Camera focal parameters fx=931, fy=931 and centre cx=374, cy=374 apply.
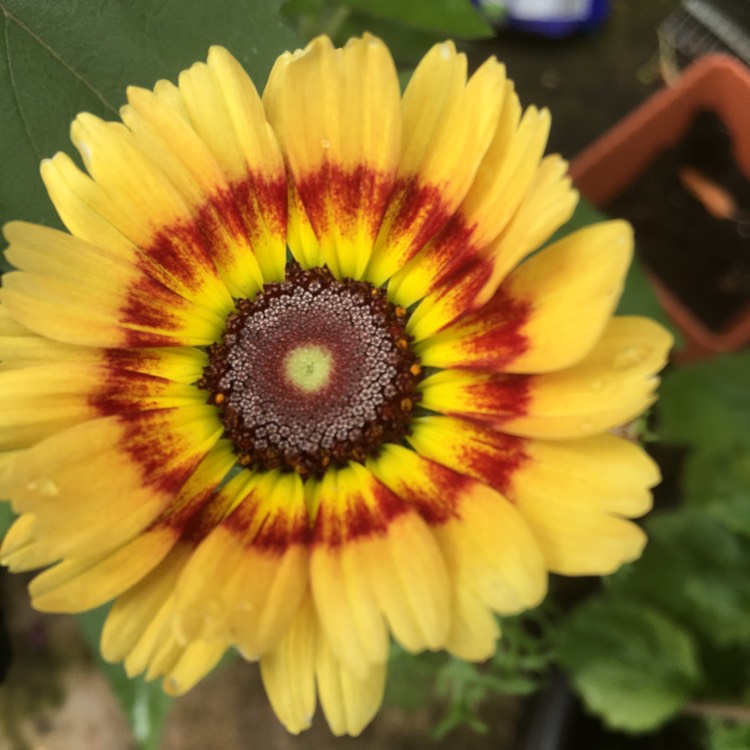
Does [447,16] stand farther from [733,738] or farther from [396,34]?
[733,738]

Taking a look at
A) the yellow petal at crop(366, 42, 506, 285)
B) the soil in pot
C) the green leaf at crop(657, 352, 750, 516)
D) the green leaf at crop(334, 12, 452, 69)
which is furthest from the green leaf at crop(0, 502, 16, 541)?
the soil in pot

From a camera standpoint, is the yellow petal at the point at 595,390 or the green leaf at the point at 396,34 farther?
the green leaf at the point at 396,34

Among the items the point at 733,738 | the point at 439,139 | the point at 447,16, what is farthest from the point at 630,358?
the point at 733,738

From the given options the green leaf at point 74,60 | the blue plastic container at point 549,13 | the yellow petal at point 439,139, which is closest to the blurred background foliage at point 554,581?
the green leaf at point 74,60

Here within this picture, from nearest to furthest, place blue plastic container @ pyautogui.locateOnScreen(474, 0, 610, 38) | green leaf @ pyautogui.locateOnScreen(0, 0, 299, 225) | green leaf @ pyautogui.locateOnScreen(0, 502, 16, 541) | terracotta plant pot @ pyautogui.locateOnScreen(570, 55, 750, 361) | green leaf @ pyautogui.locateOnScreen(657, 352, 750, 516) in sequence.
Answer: green leaf @ pyautogui.locateOnScreen(0, 0, 299, 225) < green leaf @ pyautogui.locateOnScreen(0, 502, 16, 541) < green leaf @ pyautogui.locateOnScreen(657, 352, 750, 516) < terracotta plant pot @ pyautogui.locateOnScreen(570, 55, 750, 361) < blue plastic container @ pyautogui.locateOnScreen(474, 0, 610, 38)

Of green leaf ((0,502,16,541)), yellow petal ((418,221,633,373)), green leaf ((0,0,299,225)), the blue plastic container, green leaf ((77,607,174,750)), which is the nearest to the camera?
yellow petal ((418,221,633,373))

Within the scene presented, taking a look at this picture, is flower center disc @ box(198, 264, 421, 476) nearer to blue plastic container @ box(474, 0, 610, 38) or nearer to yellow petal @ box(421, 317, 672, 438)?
yellow petal @ box(421, 317, 672, 438)

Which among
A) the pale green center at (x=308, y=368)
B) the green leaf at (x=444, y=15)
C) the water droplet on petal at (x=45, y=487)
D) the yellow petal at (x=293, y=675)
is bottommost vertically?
the yellow petal at (x=293, y=675)

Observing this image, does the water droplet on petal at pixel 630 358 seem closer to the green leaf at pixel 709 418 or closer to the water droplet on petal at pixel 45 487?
the water droplet on petal at pixel 45 487
